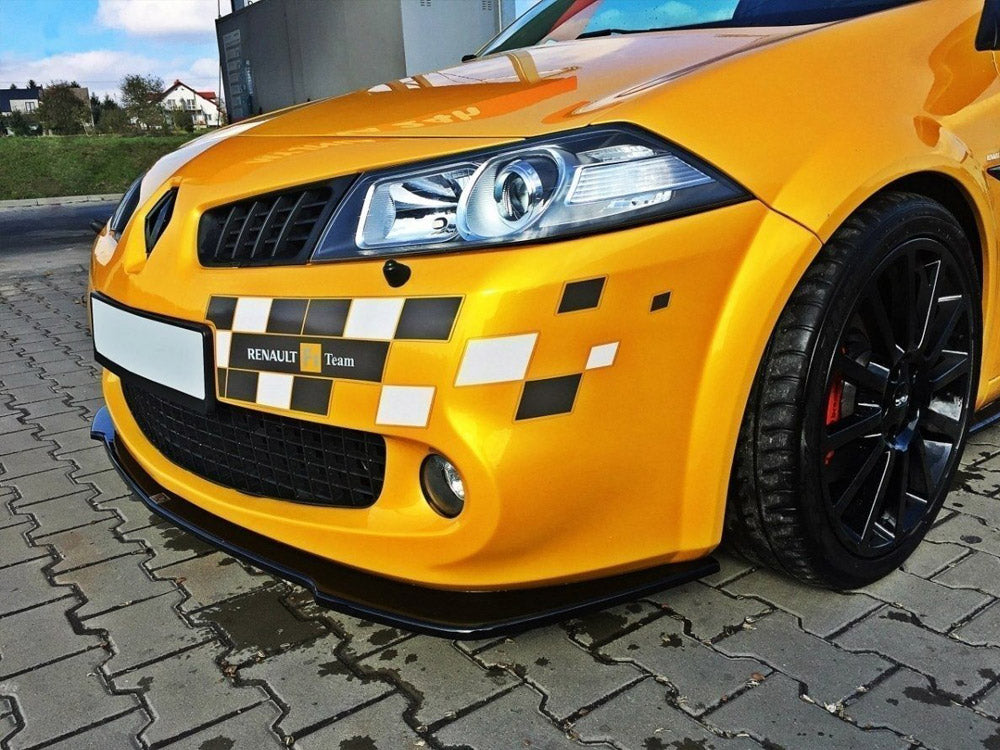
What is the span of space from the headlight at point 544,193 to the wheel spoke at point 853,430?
1.76ft

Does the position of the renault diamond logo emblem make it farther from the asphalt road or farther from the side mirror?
the asphalt road

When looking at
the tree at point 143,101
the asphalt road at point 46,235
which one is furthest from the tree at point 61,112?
the asphalt road at point 46,235

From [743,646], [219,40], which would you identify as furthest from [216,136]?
[219,40]

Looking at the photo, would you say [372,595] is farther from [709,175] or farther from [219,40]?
[219,40]

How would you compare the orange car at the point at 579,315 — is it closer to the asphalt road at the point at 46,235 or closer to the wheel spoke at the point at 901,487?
the wheel spoke at the point at 901,487

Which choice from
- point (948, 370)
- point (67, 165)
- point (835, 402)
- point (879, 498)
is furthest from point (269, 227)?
point (67, 165)

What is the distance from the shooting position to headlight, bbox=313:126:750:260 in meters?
1.51

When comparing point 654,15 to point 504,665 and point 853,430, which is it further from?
point 504,665

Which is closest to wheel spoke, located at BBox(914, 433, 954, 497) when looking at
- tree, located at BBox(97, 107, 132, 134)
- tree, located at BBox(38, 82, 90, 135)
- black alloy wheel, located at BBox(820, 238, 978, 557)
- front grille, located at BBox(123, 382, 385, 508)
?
black alloy wheel, located at BBox(820, 238, 978, 557)

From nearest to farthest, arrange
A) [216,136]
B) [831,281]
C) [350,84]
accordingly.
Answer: [831,281]
[216,136]
[350,84]

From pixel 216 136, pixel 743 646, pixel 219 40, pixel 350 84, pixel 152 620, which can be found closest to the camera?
pixel 743 646

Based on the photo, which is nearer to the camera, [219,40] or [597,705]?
[597,705]

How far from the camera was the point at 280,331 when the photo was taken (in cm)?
162

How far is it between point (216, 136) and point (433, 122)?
0.78 meters
